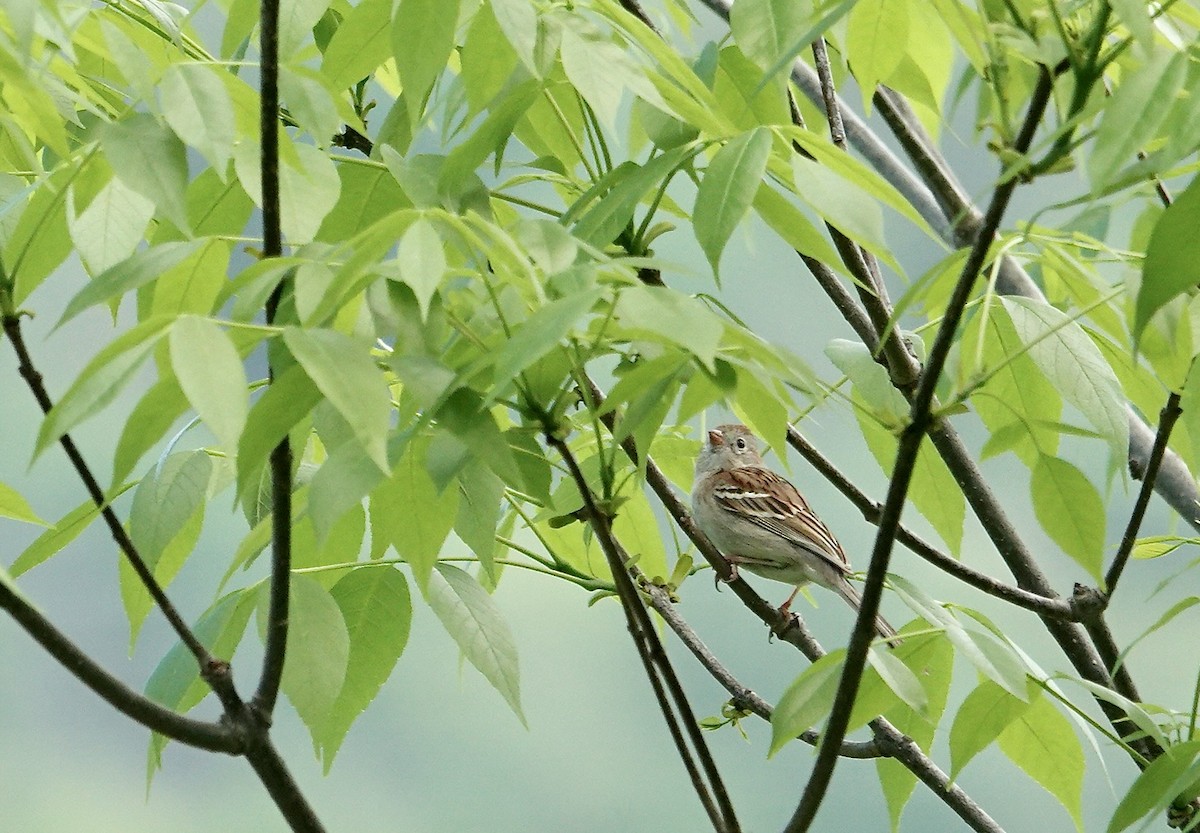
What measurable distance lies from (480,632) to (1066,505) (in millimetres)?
488

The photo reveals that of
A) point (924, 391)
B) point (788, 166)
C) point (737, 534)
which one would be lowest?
point (737, 534)

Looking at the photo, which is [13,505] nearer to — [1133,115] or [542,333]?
[542,333]

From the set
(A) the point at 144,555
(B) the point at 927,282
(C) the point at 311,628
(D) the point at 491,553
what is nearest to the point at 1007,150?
(B) the point at 927,282

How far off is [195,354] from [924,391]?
0.40 m

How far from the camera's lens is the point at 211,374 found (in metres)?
0.62

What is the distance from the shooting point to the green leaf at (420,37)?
2.56 ft

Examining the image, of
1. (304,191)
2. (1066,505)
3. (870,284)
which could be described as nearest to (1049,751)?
(1066,505)

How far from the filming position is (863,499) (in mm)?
1253

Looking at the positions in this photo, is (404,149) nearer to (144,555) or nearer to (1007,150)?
(144,555)

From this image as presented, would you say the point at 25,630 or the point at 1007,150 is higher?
the point at 1007,150

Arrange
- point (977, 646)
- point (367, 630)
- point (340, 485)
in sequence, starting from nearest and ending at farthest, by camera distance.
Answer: point (340, 485) → point (977, 646) → point (367, 630)

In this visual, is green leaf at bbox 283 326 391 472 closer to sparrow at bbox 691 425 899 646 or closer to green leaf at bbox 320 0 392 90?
green leaf at bbox 320 0 392 90

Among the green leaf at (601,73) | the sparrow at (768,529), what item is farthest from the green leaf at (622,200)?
the sparrow at (768,529)

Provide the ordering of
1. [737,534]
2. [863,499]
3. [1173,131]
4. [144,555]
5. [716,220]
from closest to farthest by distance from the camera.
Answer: [1173,131], [716,220], [144,555], [863,499], [737,534]
